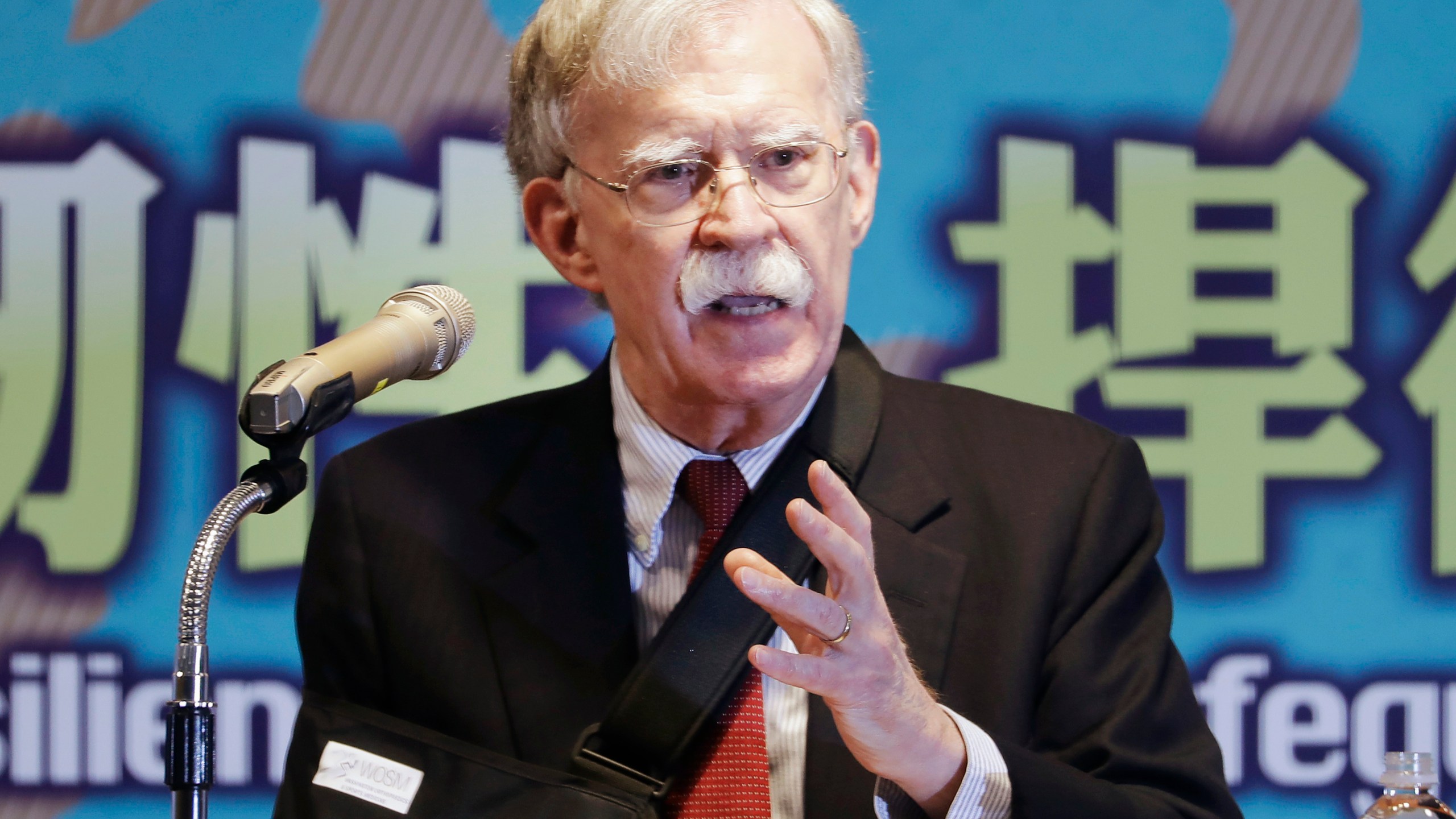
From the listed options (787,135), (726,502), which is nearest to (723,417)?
(726,502)

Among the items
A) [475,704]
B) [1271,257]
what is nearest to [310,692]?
[475,704]

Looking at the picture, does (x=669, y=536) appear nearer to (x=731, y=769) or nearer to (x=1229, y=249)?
(x=731, y=769)

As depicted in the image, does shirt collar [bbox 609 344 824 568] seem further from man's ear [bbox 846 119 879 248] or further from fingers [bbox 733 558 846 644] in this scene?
fingers [bbox 733 558 846 644]

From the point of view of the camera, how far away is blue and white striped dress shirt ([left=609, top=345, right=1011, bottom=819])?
4.81 ft

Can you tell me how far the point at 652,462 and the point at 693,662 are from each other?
29 centimetres

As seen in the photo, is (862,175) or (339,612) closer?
(339,612)

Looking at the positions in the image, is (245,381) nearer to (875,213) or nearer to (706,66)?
(875,213)

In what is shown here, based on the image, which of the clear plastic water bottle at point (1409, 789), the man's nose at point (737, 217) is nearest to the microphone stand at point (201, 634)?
the man's nose at point (737, 217)

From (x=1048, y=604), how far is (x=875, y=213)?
1.20 metres

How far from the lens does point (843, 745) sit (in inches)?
56.6

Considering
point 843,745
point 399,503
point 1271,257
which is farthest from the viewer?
point 1271,257

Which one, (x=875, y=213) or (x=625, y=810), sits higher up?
(x=875, y=213)

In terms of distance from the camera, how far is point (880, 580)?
151cm

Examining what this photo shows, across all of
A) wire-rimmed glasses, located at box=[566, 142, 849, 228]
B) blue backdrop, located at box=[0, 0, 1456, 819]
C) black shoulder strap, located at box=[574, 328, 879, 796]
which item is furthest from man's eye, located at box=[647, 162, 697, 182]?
blue backdrop, located at box=[0, 0, 1456, 819]
